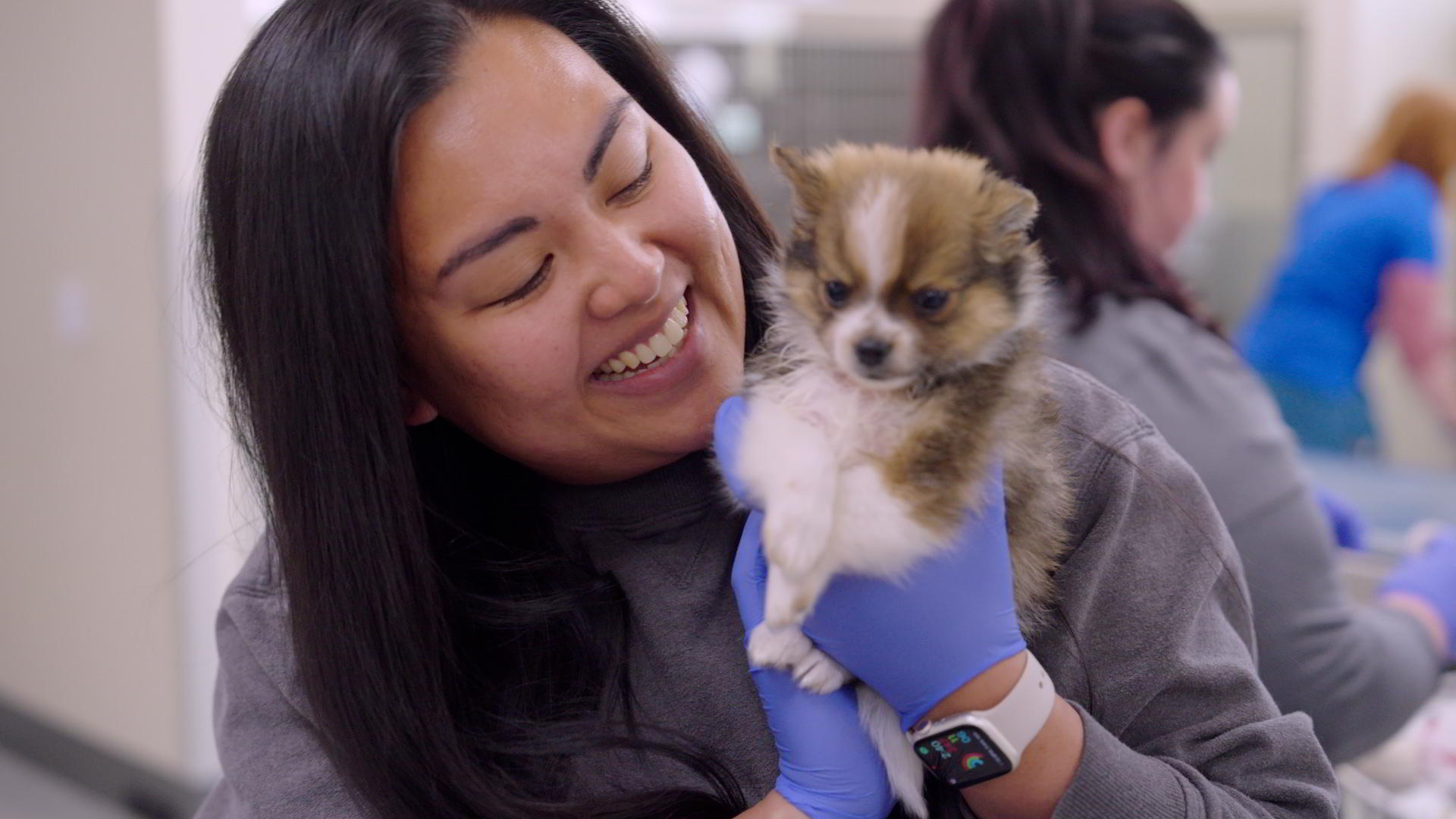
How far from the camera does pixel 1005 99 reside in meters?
2.16

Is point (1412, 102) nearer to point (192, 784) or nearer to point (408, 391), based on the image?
point (408, 391)

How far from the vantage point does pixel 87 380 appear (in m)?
3.68

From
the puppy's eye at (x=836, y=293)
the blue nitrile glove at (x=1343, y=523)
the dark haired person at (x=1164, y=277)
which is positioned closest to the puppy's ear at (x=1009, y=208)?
the puppy's eye at (x=836, y=293)

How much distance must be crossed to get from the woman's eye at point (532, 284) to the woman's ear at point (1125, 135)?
1.31 meters

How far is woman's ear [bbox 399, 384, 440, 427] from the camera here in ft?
4.57

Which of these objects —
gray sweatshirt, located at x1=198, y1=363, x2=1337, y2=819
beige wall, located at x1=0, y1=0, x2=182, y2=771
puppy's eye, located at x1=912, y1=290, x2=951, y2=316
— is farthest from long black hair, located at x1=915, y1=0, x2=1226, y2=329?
beige wall, located at x1=0, y1=0, x2=182, y2=771

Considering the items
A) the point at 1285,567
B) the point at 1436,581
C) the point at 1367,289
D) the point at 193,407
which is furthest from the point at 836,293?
the point at 1367,289

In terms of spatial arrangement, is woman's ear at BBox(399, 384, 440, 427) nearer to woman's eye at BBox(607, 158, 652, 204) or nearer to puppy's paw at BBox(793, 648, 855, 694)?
woman's eye at BBox(607, 158, 652, 204)

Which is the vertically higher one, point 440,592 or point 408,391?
point 408,391

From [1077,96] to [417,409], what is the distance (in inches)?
54.3

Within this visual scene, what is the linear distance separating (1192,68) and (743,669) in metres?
1.50

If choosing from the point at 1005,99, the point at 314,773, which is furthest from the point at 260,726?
the point at 1005,99

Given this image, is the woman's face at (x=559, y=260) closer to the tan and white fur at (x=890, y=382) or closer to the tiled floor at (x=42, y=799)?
the tan and white fur at (x=890, y=382)

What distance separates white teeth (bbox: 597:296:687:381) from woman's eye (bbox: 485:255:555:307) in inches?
4.4
